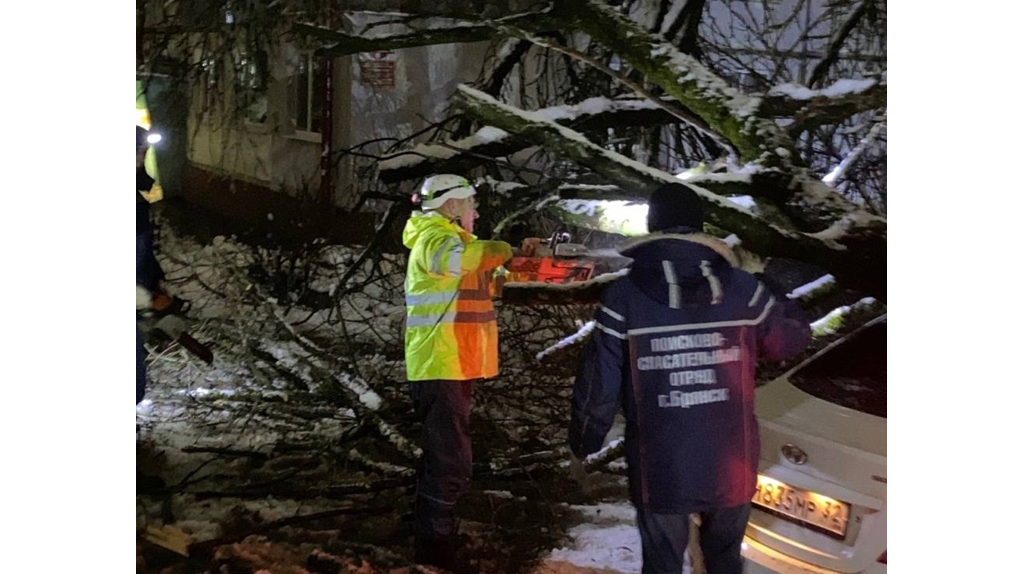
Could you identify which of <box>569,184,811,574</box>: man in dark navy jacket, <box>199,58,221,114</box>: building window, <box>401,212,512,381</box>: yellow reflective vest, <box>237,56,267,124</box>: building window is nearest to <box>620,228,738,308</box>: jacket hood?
<box>569,184,811,574</box>: man in dark navy jacket

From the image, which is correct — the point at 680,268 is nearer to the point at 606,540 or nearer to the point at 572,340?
the point at 572,340

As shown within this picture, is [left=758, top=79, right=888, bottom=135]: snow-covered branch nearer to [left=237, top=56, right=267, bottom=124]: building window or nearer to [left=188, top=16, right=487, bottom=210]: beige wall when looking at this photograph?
[left=188, top=16, right=487, bottom=210]: beige wall

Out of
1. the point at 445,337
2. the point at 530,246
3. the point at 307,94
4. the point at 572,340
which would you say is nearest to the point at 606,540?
the point at 572,340

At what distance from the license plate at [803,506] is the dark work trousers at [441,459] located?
0.71 metres

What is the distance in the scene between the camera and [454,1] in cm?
199

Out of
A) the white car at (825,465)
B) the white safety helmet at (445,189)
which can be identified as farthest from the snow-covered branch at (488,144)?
the white car at (825,465)

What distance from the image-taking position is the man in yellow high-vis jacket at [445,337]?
6.39 feet

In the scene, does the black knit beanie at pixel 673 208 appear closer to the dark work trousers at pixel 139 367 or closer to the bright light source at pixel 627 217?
the bright light source at pixel 627 217

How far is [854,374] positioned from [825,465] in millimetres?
313

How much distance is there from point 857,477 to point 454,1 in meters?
1.47

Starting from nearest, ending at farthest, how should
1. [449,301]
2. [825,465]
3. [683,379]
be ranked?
1. [825,465]
2. [683,379]
3. [449,301]

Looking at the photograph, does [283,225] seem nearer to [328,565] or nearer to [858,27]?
[328,565]

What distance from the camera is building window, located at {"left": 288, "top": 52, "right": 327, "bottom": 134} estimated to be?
1990mm

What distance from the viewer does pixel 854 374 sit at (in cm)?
194
